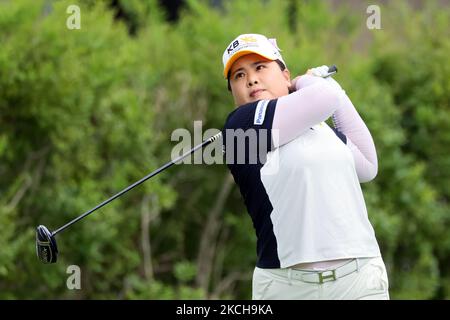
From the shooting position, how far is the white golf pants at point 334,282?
3.46 metres

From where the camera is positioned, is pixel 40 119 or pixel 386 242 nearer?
pixel 40 119

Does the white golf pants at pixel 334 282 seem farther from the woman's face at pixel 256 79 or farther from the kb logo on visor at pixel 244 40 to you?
the kb logo on visor at pixel 244 40

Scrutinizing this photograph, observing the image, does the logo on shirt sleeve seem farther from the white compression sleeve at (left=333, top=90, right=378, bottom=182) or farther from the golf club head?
the golf club head

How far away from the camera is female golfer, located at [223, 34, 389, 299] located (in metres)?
3.44

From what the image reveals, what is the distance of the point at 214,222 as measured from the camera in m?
7.95

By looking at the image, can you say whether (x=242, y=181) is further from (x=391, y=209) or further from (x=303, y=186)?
(x=391, y=209)

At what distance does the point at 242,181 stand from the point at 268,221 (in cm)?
22

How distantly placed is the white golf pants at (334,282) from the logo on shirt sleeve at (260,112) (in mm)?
557

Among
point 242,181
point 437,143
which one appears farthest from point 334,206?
point 437,143

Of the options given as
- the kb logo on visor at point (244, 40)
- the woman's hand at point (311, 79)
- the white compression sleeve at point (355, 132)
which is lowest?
the white compression sleeve at point (355, 132)

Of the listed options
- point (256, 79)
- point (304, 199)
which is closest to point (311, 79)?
point (256, 79)

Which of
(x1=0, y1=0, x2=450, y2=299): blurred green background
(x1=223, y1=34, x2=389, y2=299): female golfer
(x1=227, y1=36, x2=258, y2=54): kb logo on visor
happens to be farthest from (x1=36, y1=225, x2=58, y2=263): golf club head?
(x1=0, y1=0, x2=450, y2=299): blurred green background

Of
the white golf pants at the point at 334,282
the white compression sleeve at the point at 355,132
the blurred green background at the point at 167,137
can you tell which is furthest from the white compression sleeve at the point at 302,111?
the blurred green background at the point at 167,137
